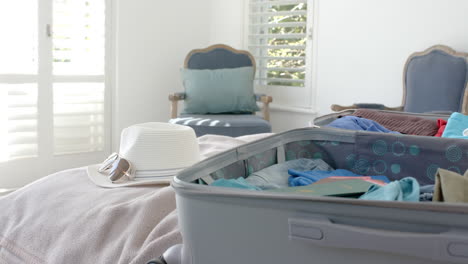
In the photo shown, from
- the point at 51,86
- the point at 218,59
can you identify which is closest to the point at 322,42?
the point at 218,59

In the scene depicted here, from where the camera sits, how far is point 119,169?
1.96 meters

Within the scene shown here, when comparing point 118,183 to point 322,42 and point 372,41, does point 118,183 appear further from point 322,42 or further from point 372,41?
point 322,42

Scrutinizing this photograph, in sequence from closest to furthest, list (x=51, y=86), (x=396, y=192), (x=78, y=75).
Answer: (x=396, y=192) → (x=51, y=86) → (x=78, y=75)

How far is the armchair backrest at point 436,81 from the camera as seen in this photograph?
146 inches

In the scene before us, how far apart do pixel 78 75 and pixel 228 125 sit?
127 cm

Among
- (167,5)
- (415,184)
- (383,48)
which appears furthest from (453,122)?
(167,5)

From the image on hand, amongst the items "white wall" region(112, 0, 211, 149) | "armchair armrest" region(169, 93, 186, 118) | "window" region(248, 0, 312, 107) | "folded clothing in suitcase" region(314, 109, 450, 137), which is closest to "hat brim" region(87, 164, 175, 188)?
"folded clothing in suitcase" region(314, 109, 450, 137)

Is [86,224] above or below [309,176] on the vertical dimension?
below

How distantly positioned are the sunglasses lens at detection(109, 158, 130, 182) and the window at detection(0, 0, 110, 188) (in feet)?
7.84

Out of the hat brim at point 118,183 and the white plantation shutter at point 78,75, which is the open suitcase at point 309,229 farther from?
the white plantation shutter at point 78,75

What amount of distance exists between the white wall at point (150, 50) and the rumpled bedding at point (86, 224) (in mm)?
3009

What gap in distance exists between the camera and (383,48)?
4312 millimetres

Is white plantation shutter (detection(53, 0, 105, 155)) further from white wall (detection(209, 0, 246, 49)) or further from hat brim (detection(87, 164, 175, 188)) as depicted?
hat brim (detection(87, 164, 175, 188))

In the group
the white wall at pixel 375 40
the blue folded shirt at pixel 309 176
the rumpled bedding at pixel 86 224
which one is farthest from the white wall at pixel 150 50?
the blue folded shirt at pixel 309 176
